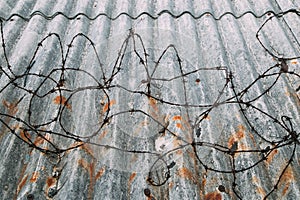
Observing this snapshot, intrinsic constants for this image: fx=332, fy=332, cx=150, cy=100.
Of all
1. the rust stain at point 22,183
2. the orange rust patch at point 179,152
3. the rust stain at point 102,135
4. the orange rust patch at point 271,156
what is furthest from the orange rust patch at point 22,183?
the orange rust patch at point 271,156

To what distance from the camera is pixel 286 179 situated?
1.08m

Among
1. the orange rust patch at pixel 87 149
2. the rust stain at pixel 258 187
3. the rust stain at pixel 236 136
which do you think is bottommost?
the rust stain at pixel 258 187

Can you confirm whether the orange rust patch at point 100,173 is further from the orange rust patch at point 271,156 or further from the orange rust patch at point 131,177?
the orange rust patch at point 271,156

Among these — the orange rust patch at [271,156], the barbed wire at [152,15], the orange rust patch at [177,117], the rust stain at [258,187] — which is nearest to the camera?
the rust stain at [258,187]

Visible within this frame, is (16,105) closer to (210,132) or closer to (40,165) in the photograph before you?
(40,165)

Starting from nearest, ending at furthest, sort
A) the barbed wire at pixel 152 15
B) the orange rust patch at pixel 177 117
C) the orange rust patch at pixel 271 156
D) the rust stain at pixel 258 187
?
the rust stain at pixel 258 187
the orange rust patch at pixel 271 156
the orange rust patch at pixel 177 117
the barbed wire at pixel 152 15

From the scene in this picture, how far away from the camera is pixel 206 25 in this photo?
1874 mm

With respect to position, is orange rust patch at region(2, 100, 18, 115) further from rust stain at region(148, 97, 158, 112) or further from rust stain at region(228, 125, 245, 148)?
rust stain at region(228, 125, 245, 148)

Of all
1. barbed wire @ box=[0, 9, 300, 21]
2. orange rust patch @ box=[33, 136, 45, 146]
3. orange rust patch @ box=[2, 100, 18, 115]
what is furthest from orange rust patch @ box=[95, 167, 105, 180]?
barbed wire @ box=[0, 9, 300, 21]

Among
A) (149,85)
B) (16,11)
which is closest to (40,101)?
(149,85)

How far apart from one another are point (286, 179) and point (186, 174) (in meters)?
0.32

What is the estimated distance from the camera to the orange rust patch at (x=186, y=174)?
1.10 meters

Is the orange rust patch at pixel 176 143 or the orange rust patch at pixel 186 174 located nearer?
the orange rust patch at pixel 186 174

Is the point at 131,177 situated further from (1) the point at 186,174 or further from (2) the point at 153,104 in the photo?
(2) the point at 153,104
